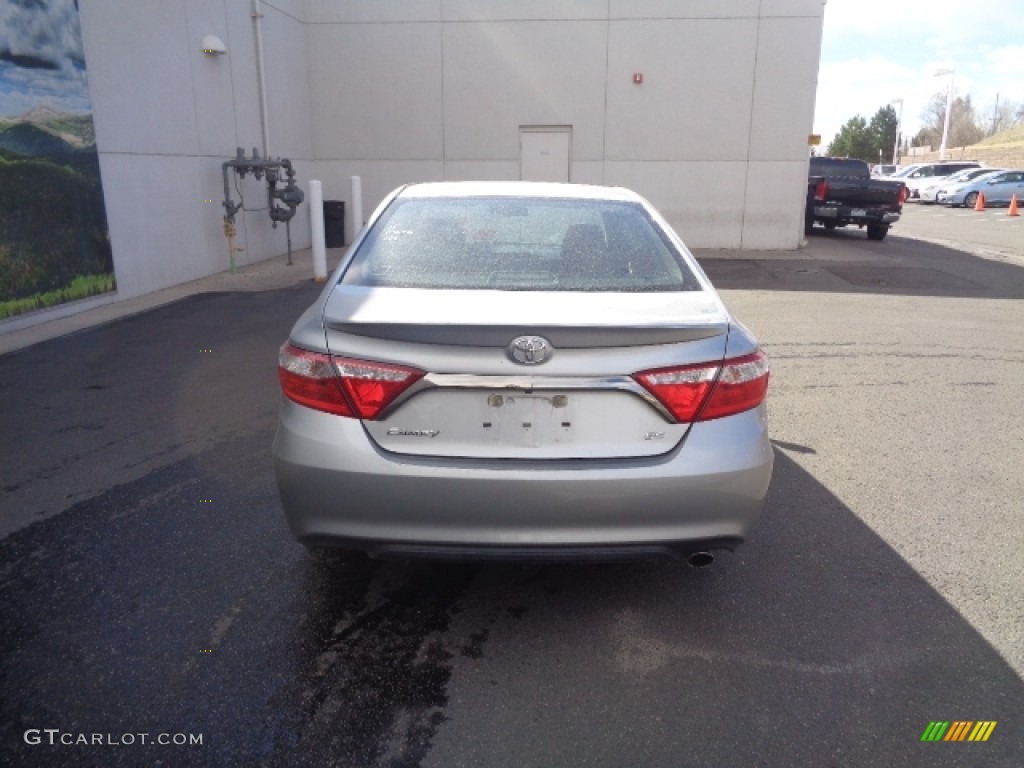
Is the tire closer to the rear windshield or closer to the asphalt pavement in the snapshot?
the asphalt pavement

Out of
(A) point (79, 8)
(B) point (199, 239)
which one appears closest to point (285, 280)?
(B) point (199, 239)

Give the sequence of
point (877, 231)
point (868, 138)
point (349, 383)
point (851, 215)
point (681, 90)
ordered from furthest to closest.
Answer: point (868, 138)
point (877, 231)
point (851, 215)
point (681, 90)
point (349, 383)

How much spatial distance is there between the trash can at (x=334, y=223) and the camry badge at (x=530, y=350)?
1450cm

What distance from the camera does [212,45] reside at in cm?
1180

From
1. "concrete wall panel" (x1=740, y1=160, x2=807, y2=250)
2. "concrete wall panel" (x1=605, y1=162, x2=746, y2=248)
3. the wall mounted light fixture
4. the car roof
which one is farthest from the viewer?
"concrete wall panel" (x1=605, y1=162, x2=746, y2=248)

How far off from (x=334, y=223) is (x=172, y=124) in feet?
18.0

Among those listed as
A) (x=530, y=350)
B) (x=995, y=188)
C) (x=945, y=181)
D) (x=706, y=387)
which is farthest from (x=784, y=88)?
(x=945, y=181)

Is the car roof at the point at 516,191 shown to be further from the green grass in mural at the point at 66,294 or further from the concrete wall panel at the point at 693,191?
the concrete wall panel at the point at 693,191

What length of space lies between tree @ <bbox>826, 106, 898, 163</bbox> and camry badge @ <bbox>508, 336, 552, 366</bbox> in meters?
77.8

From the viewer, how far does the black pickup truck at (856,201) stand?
18.3 meters

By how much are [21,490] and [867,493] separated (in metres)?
4.60

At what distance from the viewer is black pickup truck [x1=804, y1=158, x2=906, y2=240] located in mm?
18266

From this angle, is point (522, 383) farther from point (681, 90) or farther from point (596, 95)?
point (681, 90)

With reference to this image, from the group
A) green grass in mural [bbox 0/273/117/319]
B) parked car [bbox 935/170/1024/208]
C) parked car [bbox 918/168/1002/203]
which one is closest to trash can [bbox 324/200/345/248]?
green grass in mural [bbox 0/273/117/319]
